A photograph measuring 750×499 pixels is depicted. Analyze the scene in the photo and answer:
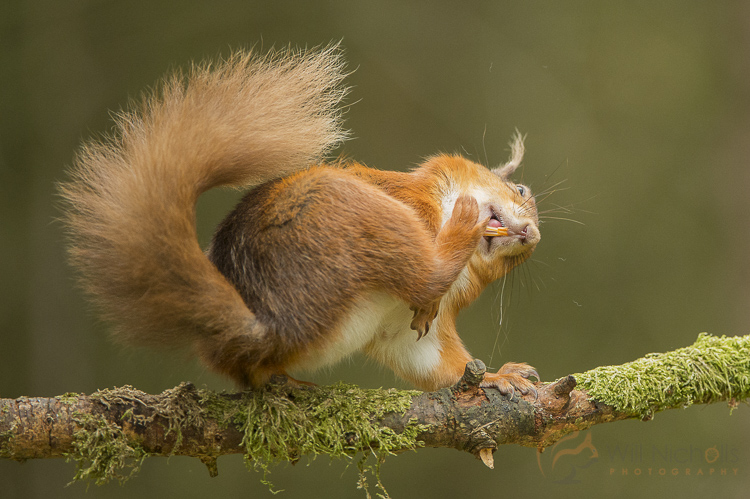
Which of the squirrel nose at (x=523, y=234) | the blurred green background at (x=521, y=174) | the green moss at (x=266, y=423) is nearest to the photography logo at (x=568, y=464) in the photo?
the blurred green background at (x=521, y=174)

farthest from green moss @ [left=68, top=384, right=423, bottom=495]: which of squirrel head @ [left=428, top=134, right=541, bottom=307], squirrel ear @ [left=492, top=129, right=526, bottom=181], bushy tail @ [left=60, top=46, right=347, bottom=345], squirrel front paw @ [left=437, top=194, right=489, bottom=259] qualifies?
squirrel ear @ [left=492, top=129, right=526, bottom=181]

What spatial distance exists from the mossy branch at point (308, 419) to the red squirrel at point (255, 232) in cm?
11

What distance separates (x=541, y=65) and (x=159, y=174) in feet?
12.3

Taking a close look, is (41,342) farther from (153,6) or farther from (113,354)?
(153,6)

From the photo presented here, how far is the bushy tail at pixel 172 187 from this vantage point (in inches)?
71.4

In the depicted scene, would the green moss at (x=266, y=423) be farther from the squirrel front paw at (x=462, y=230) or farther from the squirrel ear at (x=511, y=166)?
the squirrel ear at (x=511, y=166)

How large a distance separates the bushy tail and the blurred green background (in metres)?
2.42

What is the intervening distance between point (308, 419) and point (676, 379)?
132 cm

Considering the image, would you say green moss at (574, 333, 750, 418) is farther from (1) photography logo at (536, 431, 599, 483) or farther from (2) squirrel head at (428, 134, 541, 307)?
(1) photography logo at (536, 431, 599, 483)

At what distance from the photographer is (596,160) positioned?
193 inches

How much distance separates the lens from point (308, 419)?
207cm

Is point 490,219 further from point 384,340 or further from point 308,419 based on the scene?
point 308,419

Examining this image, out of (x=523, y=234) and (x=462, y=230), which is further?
(x=523, y=234)

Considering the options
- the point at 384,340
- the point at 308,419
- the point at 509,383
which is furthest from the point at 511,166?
the point at 308,419
